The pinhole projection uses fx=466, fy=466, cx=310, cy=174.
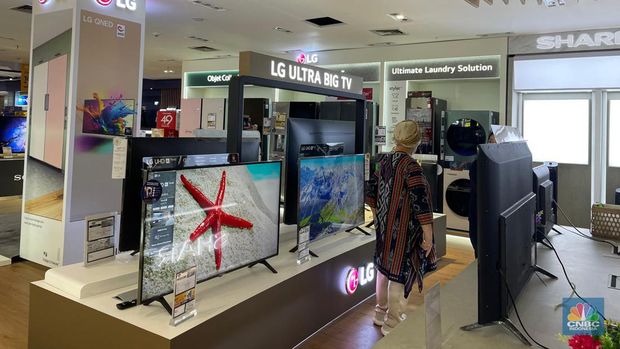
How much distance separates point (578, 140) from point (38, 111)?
6.82m

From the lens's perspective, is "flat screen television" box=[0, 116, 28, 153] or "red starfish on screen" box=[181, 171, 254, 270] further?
"flat screen television" box=[0, 116, 28, 153]

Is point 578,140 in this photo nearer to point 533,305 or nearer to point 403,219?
point 403,219

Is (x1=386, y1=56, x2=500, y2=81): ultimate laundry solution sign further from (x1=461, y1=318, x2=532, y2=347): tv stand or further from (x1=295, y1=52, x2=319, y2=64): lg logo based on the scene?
(x1=461, y1=318, x2=532, y2=347): tv stand

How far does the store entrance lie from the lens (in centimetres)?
641

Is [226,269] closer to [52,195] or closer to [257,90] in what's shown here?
[52,195]

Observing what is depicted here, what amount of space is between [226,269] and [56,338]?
779 millimetres

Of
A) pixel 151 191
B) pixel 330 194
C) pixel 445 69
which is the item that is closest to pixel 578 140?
pixel 445 69

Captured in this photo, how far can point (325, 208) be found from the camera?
301 centimetres

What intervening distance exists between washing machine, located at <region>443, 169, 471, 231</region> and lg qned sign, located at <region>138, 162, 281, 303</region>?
15.2 ft

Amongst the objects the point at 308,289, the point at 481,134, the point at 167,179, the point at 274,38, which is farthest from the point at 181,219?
the point at 274,38

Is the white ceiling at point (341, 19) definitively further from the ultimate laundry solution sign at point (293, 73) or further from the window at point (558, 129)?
the ultimate laundry solution sign at point (293, 73)

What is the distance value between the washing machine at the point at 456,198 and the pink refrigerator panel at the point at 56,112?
4.89 metres

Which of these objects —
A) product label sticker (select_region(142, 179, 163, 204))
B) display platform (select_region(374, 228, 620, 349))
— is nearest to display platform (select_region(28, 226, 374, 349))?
product label sticker (select_region(142, 179, 163, 204))

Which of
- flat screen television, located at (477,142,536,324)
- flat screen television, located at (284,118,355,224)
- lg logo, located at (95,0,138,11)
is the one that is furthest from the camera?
lg logo, located at (95,0,138,11)
